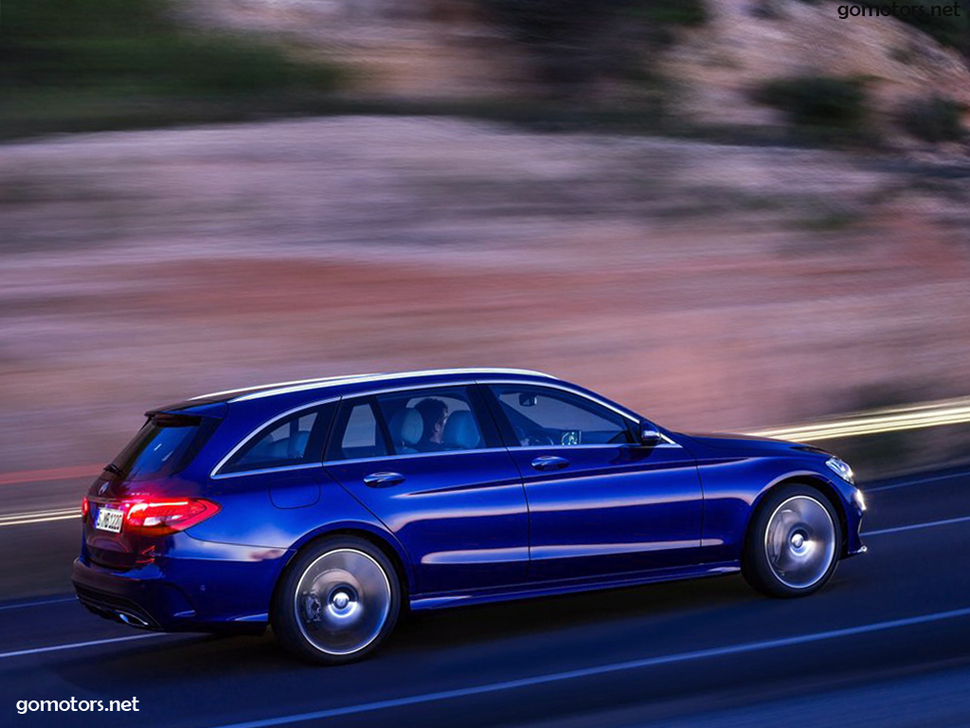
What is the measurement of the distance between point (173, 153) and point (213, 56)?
16.7ft

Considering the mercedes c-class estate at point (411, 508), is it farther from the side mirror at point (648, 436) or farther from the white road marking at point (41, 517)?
the white road marking at point (41, 517)

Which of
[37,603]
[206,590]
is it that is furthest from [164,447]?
[37,603]

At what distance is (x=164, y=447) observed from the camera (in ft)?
26.0

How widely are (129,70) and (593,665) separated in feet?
66.8

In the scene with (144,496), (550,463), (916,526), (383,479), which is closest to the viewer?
(144,496)

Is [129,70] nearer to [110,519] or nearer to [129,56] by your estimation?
[129,56]

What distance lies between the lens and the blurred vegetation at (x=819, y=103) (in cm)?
3072

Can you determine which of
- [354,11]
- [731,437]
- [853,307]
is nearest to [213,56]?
[354,11]

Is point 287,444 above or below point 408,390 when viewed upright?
below

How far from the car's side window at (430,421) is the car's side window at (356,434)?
0.07m

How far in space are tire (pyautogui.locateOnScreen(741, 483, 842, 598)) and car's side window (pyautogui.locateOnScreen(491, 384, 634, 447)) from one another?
985 mm

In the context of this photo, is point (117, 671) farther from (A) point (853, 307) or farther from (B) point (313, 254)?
(A) point (853, 307)

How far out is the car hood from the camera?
29.0 ft

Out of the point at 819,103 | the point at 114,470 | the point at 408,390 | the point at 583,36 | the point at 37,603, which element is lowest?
the point at 37,603
